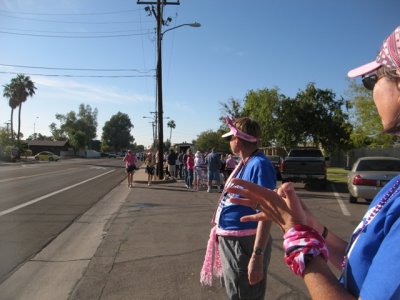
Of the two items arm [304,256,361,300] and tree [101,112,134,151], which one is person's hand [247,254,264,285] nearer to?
arm [304,256,361,300]

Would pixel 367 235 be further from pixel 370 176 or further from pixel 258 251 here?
pixel 370 176

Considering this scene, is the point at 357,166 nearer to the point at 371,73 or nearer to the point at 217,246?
the point at 217,246

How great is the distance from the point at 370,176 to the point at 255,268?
11472 mm

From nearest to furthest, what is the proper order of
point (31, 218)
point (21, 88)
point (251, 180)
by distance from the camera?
point (251, 180) < point (31, 218) < point (21, 88)

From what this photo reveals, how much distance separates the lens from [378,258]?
1.34 metres

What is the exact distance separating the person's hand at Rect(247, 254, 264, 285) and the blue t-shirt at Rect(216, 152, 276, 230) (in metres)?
0.31

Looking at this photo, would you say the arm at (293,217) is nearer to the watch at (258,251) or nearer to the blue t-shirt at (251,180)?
A: the watch at (258,251)

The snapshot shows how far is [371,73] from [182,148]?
40.3 m

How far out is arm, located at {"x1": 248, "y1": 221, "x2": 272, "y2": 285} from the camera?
120 inches

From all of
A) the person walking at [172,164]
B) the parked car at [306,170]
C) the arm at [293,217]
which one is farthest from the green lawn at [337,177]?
the arm at [293,217]

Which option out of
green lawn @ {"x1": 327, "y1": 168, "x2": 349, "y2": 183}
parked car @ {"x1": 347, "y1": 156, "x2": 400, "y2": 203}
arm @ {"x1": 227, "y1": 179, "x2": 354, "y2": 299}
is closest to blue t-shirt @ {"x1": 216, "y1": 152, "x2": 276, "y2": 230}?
arm @ {"x1": 227, "y1": 179, "x2": 354, "y2": 299}

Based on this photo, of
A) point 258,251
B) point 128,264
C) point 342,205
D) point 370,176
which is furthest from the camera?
point 342,205

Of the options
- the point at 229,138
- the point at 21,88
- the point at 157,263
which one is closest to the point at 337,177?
the point at 157,263

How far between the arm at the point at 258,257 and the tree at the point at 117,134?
170246mm
